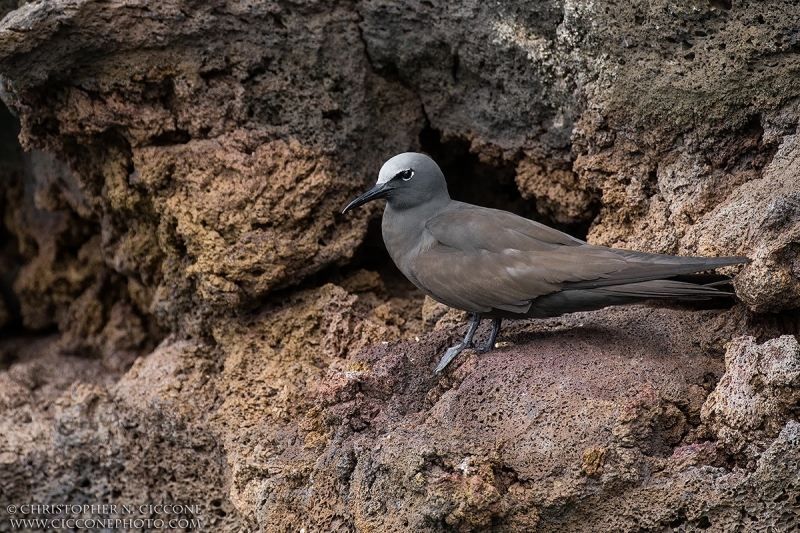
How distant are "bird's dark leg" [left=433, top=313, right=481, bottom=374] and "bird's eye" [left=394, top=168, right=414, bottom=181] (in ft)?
3.10

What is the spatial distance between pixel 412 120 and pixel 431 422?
8.92 feet

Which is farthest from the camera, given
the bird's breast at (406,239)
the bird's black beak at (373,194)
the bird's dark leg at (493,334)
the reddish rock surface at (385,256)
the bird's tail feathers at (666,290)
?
the bird's black beak at (373,194)

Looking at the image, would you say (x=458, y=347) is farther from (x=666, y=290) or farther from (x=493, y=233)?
(x=666, y=290)

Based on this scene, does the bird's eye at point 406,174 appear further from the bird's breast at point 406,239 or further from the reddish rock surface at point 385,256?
the reddish rock surface at point 385,256

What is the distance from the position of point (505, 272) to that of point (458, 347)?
0.48m

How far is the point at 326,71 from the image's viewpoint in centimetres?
604

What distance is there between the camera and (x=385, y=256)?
6.75 m

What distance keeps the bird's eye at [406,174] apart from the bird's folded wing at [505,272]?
0.55 metres

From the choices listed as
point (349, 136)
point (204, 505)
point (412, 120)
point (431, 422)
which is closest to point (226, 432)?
point (204, 505)

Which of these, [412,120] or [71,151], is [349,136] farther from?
[71,151]

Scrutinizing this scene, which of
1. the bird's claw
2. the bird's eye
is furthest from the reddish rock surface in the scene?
the bird's eye

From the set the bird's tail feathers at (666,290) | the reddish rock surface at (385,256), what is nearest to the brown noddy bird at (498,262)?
the bird's tail feathers at (666,290)

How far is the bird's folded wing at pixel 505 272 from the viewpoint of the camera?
463cm

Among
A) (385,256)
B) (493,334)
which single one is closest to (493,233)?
(493,334)
